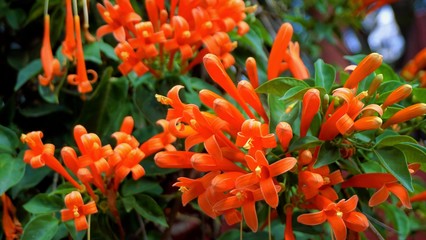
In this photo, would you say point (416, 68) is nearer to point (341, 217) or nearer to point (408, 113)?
point (408, 113)

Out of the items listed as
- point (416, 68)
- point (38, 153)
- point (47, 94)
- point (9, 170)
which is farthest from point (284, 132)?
point (416, 68)

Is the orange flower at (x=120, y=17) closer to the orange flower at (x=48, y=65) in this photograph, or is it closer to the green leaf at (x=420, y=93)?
the orange flower at (x=48, y=65)

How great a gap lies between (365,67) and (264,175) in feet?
0.67

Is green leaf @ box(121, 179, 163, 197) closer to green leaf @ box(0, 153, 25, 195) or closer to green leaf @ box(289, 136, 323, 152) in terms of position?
green leaf @ box(0, 153, 25, 195)

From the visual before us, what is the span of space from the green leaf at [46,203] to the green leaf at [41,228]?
35 millimetres

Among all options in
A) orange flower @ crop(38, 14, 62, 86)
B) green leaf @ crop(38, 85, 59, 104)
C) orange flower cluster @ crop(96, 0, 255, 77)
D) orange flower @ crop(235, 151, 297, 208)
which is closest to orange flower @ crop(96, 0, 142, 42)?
orange flower cluster @ crop(96, 0, 255, 77)

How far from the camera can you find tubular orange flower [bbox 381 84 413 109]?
32.4 inches

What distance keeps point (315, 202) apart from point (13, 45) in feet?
2.76

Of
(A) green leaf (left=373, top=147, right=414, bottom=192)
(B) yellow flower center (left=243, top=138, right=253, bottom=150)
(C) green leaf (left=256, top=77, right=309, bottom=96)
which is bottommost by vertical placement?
(A) green leaf (left=373, top=147, right=414, bottom=192)

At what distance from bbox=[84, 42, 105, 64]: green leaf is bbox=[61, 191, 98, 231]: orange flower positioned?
0.35m

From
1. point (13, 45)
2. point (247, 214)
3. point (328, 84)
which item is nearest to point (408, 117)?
point (328, 84)

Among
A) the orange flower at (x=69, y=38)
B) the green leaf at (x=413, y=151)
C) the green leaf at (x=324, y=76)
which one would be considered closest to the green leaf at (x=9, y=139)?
the orange flower at (x=69, y=38)

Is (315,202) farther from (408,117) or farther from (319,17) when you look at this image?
(319,17)

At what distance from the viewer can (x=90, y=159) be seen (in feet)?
2.94
